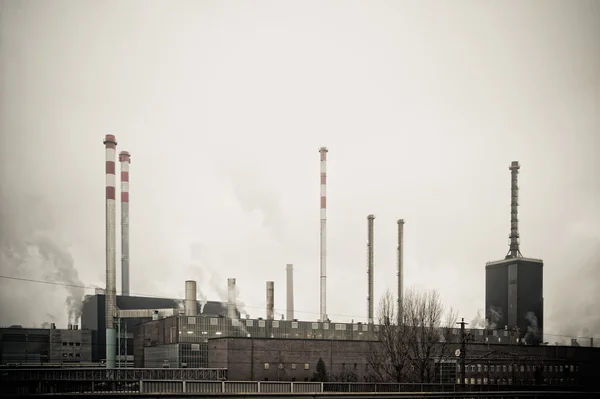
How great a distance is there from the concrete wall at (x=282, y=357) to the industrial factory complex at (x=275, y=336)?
0.09 meters

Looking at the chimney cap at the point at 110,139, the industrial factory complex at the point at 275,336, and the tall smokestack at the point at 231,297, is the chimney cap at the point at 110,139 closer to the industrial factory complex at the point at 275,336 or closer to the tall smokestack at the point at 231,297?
the industrial factory complex at the point at 275,336

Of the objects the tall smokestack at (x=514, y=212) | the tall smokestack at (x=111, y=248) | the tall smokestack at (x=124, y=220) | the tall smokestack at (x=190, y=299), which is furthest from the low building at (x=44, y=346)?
the tall smokestack at (x=514, y=212)

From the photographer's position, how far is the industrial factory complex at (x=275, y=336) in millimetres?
48438

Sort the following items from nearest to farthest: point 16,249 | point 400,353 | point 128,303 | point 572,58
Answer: point 400,353, point 572,58, point 16,249, point 128,303

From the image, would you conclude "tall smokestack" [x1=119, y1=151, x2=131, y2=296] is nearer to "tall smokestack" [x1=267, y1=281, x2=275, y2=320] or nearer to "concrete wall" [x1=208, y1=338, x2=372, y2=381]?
"tall smokestack" [x1=267, y1=281, x2=275, y2=320]

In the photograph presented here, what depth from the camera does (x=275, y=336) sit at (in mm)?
64188

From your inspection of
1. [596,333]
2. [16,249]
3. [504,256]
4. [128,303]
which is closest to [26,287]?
[16,249]

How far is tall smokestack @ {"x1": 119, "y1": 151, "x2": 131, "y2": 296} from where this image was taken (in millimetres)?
66188

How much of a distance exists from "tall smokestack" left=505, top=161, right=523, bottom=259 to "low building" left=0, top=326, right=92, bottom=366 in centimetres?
5786

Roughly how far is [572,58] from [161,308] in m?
57.7

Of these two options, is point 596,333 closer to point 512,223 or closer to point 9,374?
point 512,223

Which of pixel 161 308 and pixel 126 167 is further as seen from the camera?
pixel 161 308

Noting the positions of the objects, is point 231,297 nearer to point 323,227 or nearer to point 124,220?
point 323,227

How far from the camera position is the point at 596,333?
66062 millimetres
